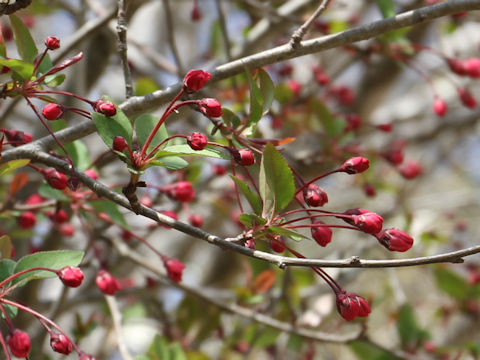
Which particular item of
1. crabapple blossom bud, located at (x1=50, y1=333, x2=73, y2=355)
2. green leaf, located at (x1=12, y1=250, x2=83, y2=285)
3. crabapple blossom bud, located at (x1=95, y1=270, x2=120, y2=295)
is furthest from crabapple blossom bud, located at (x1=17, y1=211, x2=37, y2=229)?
crabapple blossom bud, located at (x1=50, y1=333, x2=73, y2=355)

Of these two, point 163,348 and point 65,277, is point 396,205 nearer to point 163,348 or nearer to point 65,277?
point 163,348

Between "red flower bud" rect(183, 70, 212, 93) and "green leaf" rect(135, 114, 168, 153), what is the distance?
9 cm

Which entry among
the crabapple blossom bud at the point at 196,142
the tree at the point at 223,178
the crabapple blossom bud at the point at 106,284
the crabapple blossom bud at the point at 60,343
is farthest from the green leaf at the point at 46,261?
the crabapple blossom bud at the point at 196,142

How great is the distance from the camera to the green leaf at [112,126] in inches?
35.4

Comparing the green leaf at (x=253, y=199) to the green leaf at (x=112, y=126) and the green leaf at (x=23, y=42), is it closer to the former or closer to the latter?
the green leaf at (x=112, y=126)

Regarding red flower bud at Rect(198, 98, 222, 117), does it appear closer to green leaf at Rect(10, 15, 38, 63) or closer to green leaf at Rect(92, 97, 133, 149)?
green leaf at Rect(92, 97, 133, 149)

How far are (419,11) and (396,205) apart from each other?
1991 millimetres

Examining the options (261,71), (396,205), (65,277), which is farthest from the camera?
(396,205)

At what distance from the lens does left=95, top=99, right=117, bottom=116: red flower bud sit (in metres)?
0.89

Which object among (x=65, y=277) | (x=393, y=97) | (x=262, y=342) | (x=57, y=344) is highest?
(x=393, y=97)

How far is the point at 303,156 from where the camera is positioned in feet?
6.62

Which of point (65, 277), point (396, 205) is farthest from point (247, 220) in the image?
point (396, 205)

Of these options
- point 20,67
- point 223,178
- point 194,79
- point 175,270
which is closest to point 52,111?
point 20,67

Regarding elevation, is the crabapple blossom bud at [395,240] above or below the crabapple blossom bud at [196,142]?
below
